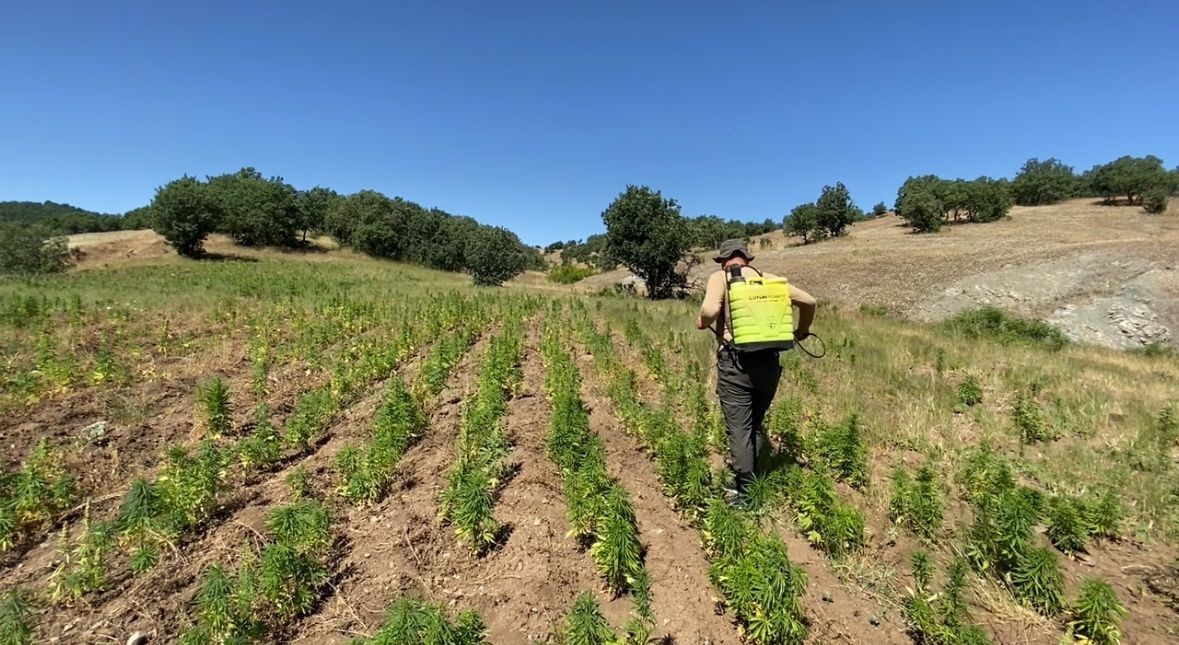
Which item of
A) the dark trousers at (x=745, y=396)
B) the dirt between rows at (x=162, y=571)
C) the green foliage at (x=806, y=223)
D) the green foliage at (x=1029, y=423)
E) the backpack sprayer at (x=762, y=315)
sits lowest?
the dirt between rows at (x=162, y=571)

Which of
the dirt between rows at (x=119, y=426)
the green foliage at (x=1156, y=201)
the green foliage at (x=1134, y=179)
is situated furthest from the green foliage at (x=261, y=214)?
the green foliage at (x=1134, y=179)

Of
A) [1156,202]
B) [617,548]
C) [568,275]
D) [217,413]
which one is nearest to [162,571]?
[217,413]

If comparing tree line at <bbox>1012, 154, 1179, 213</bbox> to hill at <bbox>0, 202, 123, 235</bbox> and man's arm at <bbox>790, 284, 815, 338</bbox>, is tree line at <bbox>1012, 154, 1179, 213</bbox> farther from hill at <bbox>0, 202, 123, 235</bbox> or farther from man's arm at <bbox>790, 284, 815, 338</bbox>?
hill at <bbox>0, 202, 123, 235</bbox>

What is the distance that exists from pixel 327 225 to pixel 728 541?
76038 mm

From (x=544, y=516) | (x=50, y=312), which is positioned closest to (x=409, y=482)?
(x=544, y=516)

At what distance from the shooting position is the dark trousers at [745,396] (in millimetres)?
4965

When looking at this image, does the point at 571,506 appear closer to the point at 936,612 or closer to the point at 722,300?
the point at 722,300

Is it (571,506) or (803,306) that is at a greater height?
(803,306)

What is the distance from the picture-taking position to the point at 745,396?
5.06 metres

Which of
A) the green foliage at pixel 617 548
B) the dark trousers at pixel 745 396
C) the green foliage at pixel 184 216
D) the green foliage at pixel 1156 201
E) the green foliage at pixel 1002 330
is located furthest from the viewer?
the green foliage at pixel 1156 201

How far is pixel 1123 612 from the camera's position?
10.5 ft

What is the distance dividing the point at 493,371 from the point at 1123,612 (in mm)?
7410

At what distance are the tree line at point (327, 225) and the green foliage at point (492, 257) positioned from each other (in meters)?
0.08

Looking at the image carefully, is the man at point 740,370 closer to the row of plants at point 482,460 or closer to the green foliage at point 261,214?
the row of plants at point 482,460
